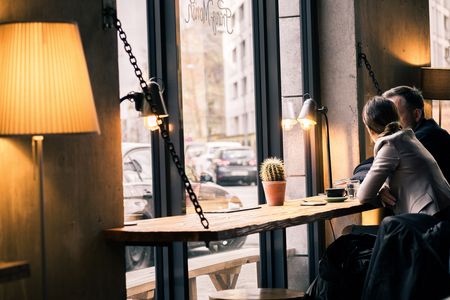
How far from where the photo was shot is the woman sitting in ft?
16.4

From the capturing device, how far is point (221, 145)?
532 cm

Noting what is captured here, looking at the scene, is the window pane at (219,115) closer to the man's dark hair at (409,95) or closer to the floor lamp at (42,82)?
the man's dark hair at (409,95)

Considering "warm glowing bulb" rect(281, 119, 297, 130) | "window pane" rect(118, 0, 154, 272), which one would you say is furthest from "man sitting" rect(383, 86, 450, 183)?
"window pane" rect(118, 0, 154, 272)

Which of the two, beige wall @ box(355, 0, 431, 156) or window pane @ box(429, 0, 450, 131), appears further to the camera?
window pane @ box(429, 0, 450, 131)

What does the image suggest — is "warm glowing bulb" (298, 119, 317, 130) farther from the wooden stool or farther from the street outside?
the wooden stool

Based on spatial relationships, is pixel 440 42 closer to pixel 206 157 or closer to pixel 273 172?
pixel 273 172

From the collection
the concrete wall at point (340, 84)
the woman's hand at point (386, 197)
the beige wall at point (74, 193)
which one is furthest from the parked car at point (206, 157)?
the concrete wall at point (340, 84)

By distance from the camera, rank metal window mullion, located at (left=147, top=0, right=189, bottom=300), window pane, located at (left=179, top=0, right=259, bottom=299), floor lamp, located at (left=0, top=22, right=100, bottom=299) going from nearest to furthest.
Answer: floor lamp, located at (left=0, top=22, right=100, bottom=299), metal window mullion, located at (left=147, top=0, right=189, bottom=300), window pane, located at (left=179, top=0, right=259, bottom=299)

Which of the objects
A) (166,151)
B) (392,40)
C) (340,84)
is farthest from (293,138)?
(166,151)

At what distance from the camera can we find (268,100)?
19.8 feet

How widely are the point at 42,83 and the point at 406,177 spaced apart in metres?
2.74

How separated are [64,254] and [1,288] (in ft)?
1.29

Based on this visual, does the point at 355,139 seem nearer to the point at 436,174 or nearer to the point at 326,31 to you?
the point at 326,31

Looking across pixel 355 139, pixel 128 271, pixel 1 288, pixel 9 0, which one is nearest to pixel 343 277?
pixel 128 271
